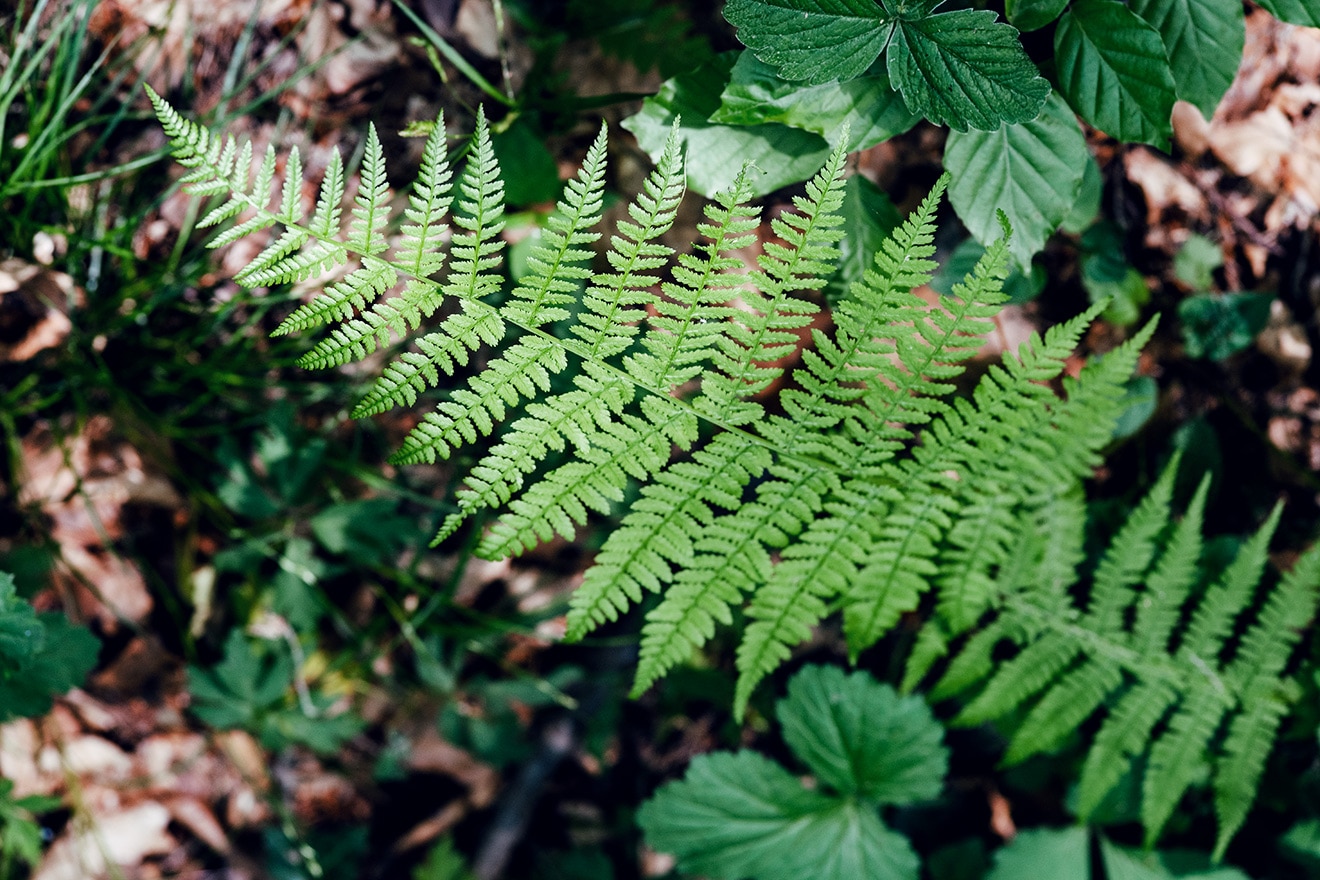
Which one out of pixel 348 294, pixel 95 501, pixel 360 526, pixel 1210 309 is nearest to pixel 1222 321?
pixel 1210 309

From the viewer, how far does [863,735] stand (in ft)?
6.95

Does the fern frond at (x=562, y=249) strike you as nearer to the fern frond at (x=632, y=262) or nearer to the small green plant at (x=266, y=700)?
the fern frond at (x=632, y=262)

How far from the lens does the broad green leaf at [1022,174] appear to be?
1.50 meters

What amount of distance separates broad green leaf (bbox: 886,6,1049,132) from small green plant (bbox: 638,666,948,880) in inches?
55.1

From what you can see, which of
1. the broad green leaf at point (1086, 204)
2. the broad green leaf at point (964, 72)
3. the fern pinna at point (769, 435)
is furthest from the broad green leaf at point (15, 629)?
the broad green leaf at point (1086, 204)

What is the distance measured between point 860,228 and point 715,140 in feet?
1.12

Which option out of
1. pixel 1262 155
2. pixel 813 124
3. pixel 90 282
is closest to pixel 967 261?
pixel 813 124

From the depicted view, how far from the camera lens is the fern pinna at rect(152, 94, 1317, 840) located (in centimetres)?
Result: 122

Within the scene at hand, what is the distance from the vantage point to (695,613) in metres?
1.37

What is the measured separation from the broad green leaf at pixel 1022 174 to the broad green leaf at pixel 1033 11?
165mm

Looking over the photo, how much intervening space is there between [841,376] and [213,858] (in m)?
2.63

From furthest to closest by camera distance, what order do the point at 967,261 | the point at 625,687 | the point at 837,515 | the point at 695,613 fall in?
1. the point at 625,687
2. the point at 967,261
3. the point at 837,515
4. the point at 695,613

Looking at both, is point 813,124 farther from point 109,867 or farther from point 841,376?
point 109,867

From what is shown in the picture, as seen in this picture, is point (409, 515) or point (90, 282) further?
point (409, 515)
